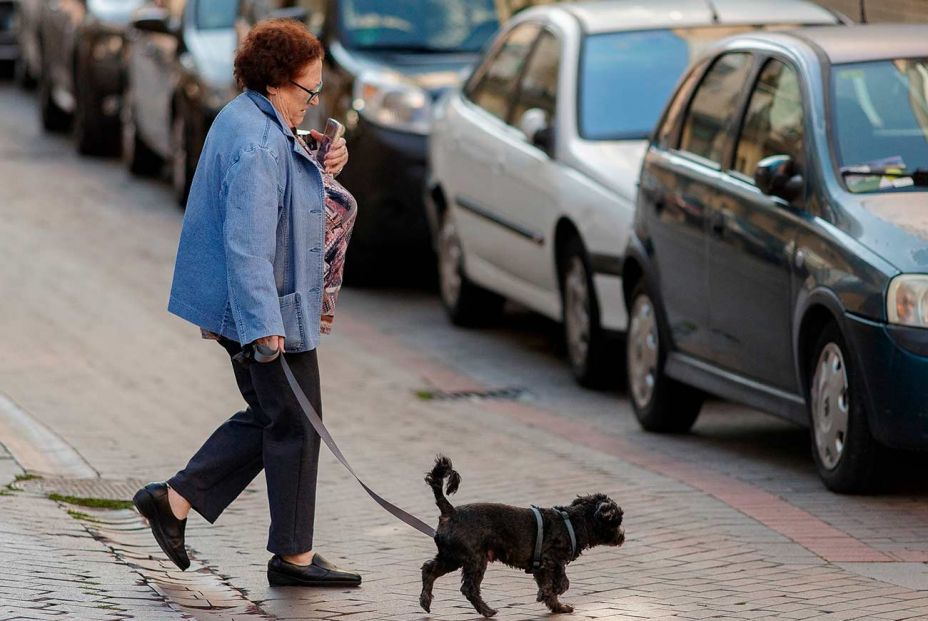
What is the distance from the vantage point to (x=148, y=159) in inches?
743

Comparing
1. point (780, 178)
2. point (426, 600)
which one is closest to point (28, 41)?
point (780, 178)

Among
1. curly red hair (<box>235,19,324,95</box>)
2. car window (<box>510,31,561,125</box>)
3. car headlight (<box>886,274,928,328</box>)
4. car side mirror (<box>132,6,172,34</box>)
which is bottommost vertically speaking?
car side mirror (<box>132,6,172,34</box>)

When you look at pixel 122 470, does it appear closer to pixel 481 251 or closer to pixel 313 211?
pixel 313 211

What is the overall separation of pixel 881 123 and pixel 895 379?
1.40m

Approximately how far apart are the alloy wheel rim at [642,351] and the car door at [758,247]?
2.31 feet

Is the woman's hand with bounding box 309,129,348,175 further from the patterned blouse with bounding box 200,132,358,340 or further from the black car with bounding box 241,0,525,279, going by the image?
Answer: the black car with bounding box 241,0,525,279

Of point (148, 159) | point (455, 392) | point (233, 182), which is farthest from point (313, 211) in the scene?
point (148, 159)

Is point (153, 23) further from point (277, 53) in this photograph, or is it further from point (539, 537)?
point (539, 537)

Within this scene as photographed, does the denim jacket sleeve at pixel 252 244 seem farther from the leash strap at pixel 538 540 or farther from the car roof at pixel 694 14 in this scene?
the car roof at pixel 694 14

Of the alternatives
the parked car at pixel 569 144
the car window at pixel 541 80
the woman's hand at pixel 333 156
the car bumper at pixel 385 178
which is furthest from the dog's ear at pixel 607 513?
the car bumper at pixel 385 178

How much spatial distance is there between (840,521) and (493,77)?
5.27 metres

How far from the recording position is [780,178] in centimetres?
824

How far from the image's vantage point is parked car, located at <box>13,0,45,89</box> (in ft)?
74.8

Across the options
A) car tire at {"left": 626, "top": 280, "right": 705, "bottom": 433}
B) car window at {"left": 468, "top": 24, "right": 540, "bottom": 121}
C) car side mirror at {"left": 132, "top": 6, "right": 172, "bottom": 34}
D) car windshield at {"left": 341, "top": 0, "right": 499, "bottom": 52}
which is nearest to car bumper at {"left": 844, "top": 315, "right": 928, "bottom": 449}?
car tire at {"left": 626, "top": 280, "right": 705, "bottom": 433}
